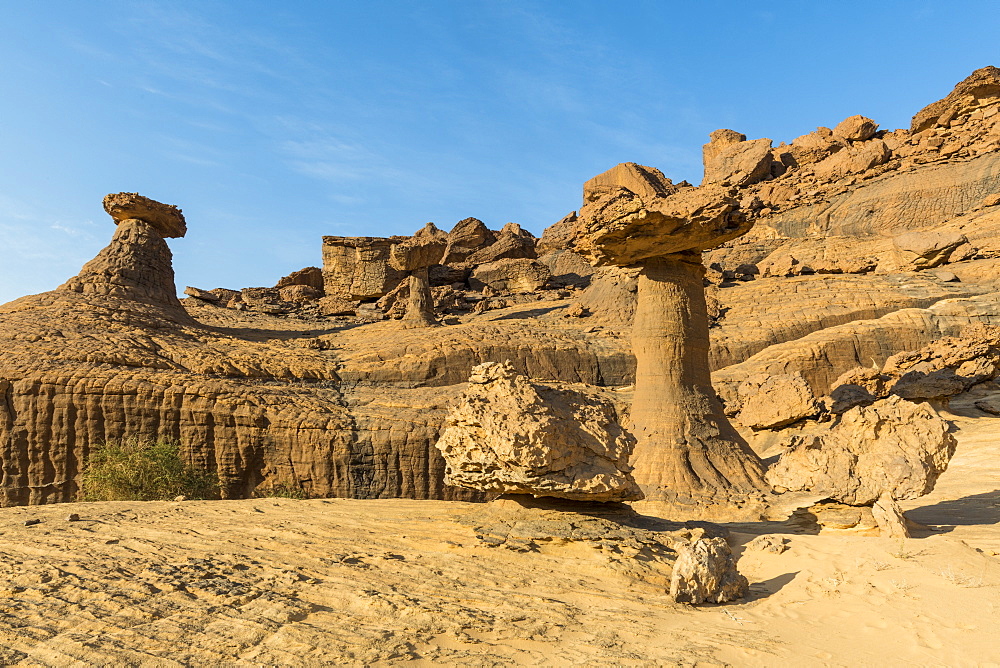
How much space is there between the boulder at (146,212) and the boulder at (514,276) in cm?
1344

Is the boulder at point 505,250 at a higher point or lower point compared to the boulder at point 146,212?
higher

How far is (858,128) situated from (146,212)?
35.1m

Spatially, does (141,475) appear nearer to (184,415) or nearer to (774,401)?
(184,415)

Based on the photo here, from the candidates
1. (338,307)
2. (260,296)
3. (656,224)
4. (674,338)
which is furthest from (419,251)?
(674,338)

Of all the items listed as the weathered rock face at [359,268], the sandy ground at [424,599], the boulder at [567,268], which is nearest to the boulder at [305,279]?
the weathered rock face at [359,268]

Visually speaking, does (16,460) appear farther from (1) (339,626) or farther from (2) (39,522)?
(1) (339,626)

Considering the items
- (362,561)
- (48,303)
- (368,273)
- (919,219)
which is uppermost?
(919,219)

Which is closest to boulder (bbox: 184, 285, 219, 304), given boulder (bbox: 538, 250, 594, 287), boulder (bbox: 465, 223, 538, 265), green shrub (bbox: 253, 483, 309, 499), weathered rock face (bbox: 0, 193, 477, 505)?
weathered rock face (bbox: 0, 193, 477, 505)

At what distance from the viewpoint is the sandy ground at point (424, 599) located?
3330 mm

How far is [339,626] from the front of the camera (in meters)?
3.61

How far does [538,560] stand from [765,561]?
227cm

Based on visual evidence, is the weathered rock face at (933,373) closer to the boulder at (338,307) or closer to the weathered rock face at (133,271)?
the weathered rock face at (133,271)

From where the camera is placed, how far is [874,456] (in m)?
7.03

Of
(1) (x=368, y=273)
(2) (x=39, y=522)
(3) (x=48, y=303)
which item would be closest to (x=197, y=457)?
(2) (x=39, y=522)
